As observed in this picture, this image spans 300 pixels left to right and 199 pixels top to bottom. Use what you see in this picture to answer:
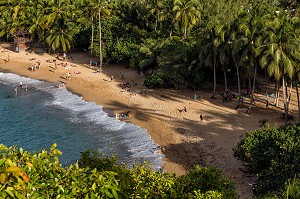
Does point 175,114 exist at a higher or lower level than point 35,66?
lower

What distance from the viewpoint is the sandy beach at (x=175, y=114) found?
3150cm

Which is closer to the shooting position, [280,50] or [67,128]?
[280,50]

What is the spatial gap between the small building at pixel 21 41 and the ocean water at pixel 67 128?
18733 millimetres

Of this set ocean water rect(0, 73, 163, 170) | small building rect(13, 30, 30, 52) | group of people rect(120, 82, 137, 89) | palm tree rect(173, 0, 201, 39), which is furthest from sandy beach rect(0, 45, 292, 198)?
palm tree rect(173, 0, 201, 39)

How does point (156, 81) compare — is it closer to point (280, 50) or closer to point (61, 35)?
point (280, 50)

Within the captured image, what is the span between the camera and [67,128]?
130 ft

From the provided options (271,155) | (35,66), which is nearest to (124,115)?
(271,155)

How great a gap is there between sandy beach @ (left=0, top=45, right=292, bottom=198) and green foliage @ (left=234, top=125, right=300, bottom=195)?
5.42 ft

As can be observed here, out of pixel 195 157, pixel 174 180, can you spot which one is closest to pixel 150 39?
pixel 195 157

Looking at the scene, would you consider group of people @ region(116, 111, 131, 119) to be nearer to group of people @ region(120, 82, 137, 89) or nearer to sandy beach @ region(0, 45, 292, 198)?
sandy beach @ region(0, 45, 292, 198)

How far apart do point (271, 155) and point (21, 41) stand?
54.4m

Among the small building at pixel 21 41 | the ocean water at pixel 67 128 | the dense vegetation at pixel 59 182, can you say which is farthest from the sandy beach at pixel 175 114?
the dense vegetation at pixel 59 182

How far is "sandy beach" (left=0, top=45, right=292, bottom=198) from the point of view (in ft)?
103

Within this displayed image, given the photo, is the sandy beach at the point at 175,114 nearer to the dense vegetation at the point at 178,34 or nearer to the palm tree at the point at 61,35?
the dense vegetation at the point at 178,34
